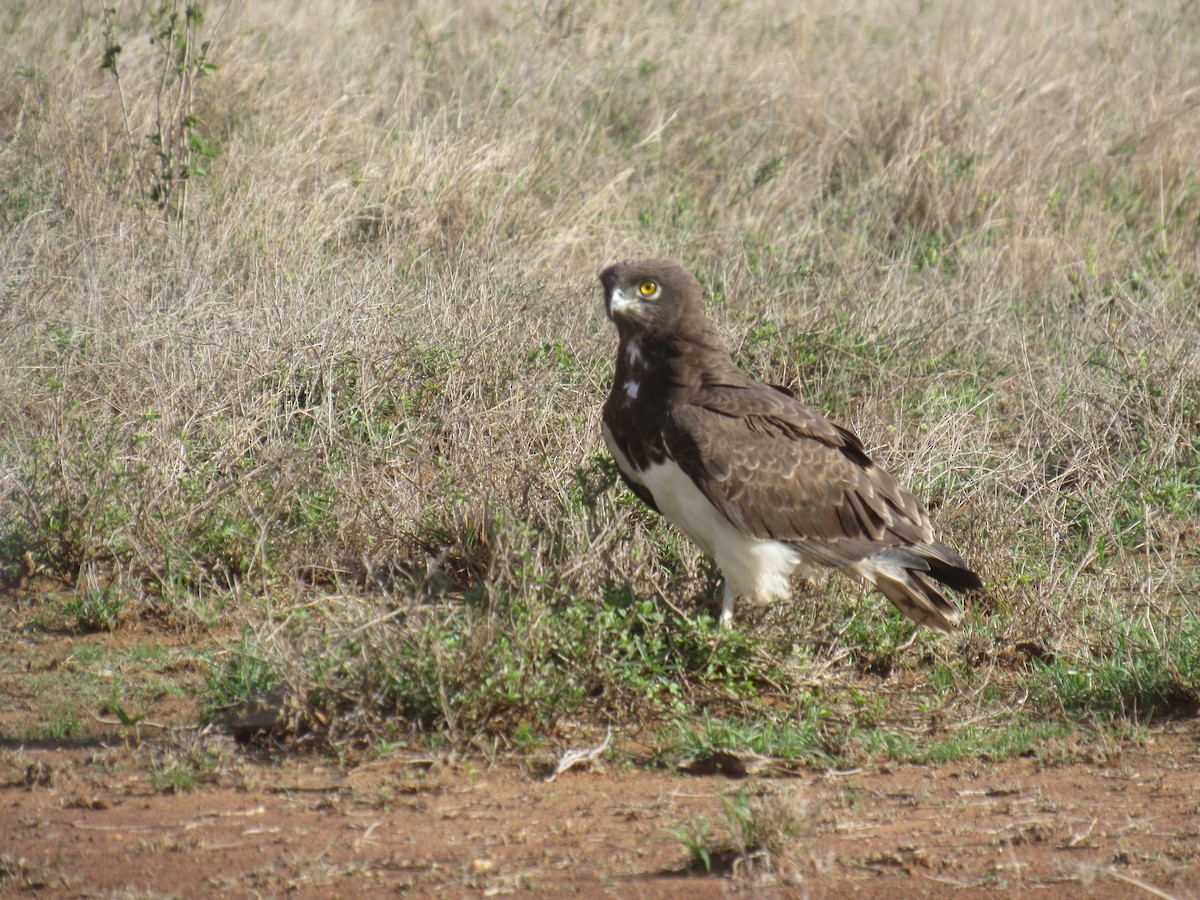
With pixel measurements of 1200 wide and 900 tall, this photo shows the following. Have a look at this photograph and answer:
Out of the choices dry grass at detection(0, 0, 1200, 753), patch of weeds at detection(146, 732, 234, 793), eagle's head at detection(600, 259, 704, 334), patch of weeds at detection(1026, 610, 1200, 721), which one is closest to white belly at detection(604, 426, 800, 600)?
dry grass at detection(0, 0, 1200, 753)

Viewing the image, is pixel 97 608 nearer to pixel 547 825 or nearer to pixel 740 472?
pixel 547 825

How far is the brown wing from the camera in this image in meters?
5.05

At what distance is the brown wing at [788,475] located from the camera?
16.6ft

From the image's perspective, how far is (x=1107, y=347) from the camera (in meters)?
7.75

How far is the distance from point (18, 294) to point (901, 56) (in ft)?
24.2

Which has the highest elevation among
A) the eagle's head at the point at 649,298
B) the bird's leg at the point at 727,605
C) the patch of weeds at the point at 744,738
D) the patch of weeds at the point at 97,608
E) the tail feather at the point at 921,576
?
the eagle's head at the point at 649,298

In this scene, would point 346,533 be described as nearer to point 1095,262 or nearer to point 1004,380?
point 1004,380

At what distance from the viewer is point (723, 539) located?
16.8ft

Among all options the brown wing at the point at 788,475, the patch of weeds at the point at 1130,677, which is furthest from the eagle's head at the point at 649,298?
the patch of weeds at the point at 1130,677

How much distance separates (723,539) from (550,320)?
2455mm

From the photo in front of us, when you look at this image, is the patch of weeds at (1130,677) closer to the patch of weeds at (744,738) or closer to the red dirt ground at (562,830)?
the red dirt ground at (562,830)

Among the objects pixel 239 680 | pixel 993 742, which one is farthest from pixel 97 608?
pixel 993 742

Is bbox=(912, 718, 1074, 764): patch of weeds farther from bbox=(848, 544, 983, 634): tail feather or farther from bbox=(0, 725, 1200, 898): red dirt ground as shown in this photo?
bbox=(848, 544, 983, 634): tail feather

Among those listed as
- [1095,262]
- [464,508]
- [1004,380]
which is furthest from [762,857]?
[1095,262]
